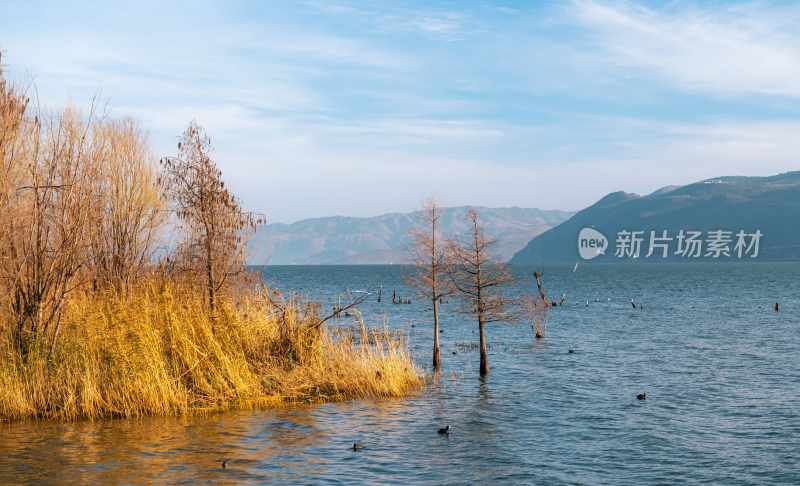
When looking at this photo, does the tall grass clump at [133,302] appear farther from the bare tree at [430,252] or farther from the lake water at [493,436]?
the bare tree at [430,252]

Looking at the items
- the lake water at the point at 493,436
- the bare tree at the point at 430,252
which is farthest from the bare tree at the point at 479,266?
the lake water at the point at 493,436

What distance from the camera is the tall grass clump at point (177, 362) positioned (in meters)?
21.1

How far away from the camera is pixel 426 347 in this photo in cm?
4781

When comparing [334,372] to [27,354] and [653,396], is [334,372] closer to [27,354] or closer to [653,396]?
[27,354]

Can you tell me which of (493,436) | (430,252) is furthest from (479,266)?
(493,436)

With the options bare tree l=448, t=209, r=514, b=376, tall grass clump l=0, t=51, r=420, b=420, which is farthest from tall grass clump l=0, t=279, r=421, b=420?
bare tree l=448, t=209, r=514, b=376

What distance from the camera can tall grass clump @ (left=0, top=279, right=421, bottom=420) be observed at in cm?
2106

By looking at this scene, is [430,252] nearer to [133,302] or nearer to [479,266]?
[479,266]

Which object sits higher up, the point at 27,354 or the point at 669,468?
the point at 27,354

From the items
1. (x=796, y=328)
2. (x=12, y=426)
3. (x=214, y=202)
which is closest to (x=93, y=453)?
(x=12, y=426)

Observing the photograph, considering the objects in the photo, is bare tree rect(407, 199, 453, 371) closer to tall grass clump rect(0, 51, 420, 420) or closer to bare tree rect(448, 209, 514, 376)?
bare tree rect(448, 209, 514, 376)

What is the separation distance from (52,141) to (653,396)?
24.6 metres

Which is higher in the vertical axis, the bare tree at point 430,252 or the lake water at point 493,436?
the bare tree at point 430,252

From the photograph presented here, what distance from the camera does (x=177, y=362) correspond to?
75.1 feet
